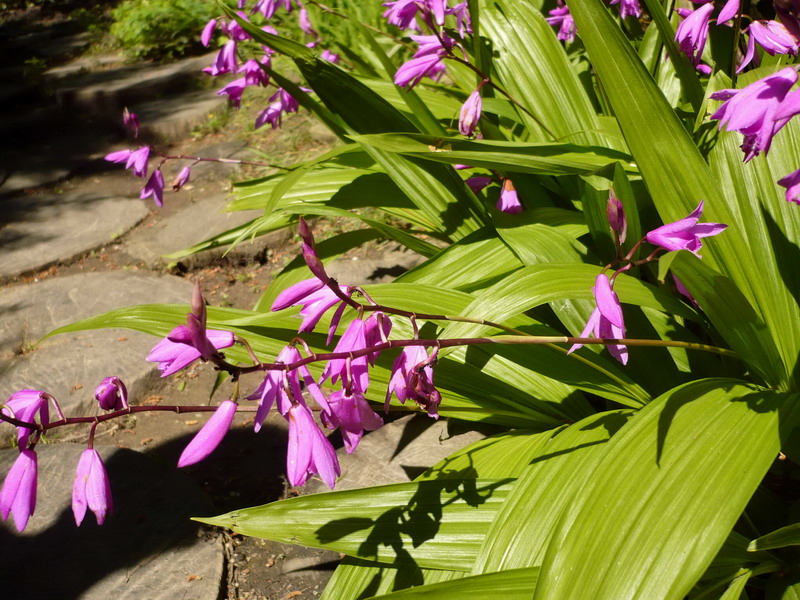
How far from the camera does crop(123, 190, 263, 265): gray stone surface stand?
3.04 meters

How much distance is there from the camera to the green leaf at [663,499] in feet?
2.85

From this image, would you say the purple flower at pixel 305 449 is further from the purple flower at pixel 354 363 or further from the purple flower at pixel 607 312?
the purple flower at pixel 607 312

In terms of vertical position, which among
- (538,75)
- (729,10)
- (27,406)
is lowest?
(27,406)

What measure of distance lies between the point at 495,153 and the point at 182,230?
2.08 meters

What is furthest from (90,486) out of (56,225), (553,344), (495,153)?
(56,225)

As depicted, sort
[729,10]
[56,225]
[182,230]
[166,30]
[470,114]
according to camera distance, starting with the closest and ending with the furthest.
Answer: [729,10] < [470,114] < [182,230] < [56,225] < [166,30]

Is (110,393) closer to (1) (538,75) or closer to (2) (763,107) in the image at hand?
(2) (763,107)

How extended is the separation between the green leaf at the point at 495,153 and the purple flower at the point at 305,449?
0.65 meters

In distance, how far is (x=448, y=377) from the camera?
4.76ft

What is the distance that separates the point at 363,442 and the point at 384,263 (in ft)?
3.38

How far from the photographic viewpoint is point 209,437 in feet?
2.75

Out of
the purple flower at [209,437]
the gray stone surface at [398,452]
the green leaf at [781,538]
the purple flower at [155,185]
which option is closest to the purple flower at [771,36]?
the green leaf at [781,538]

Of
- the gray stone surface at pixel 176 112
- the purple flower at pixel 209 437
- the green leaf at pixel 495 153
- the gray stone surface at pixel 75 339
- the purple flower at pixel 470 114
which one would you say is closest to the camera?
the purple flower at pixel 209 437

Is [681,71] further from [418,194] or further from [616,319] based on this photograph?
[616,319]
